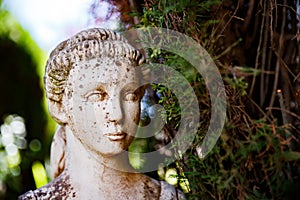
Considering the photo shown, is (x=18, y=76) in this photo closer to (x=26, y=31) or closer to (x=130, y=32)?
(x=26, y=31)

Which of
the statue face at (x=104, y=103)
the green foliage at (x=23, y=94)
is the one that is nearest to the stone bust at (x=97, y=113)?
the statue face at (x=104, y=103)

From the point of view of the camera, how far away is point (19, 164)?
439 cm

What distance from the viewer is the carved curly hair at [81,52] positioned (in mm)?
1801

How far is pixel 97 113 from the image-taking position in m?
1.76

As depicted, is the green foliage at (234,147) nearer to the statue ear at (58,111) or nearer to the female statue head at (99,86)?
the female statue head at (99,86)

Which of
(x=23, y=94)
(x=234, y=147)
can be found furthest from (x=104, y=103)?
(x=23, y=94)

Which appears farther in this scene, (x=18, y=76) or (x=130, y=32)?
(x=18, y=76)

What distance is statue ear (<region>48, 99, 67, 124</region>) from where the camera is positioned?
1.89 meters

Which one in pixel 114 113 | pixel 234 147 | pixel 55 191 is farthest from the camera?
pixel 55 191

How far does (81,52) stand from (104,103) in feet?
0.55

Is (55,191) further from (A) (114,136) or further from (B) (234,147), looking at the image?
(B) (234,147)

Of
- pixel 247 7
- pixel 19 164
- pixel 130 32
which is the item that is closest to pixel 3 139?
pixel 19 164

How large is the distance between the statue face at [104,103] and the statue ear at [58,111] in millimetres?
76

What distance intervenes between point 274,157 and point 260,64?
2.00ft
